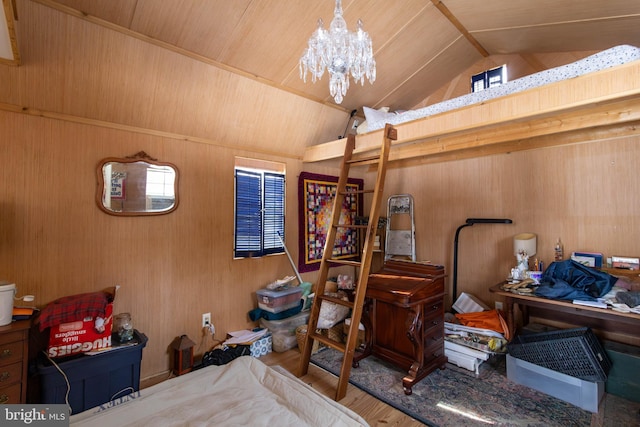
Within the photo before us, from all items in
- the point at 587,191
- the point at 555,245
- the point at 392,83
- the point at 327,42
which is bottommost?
the point at 555,245

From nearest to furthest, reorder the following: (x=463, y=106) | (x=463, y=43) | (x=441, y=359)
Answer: (x=463, y=106), (x=441, y=359), (x=463, y=43)

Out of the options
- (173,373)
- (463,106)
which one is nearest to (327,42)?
(463,106)

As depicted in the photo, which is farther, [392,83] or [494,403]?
[392,83]

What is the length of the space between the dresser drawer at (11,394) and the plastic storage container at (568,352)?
3.24 meters

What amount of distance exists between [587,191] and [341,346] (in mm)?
2499

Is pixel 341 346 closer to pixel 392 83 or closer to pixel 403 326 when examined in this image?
pixel 403 326

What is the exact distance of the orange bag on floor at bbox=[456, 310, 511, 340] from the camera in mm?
2566

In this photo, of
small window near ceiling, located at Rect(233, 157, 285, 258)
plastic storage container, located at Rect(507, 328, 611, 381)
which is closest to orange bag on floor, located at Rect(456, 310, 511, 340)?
plastic storage container, located at Rect(507, 328, 611, 381)

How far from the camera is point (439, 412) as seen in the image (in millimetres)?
1957

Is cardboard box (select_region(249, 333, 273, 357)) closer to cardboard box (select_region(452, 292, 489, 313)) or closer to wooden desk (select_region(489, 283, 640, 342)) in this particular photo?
cardboard box (select_region(452, 292, 489, 313))

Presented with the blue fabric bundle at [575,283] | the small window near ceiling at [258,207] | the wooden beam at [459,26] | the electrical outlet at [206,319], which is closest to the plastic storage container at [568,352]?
the blue fabric bundle at [575,283]

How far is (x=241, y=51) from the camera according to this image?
231 centimetres

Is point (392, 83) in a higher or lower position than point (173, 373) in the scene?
higher
